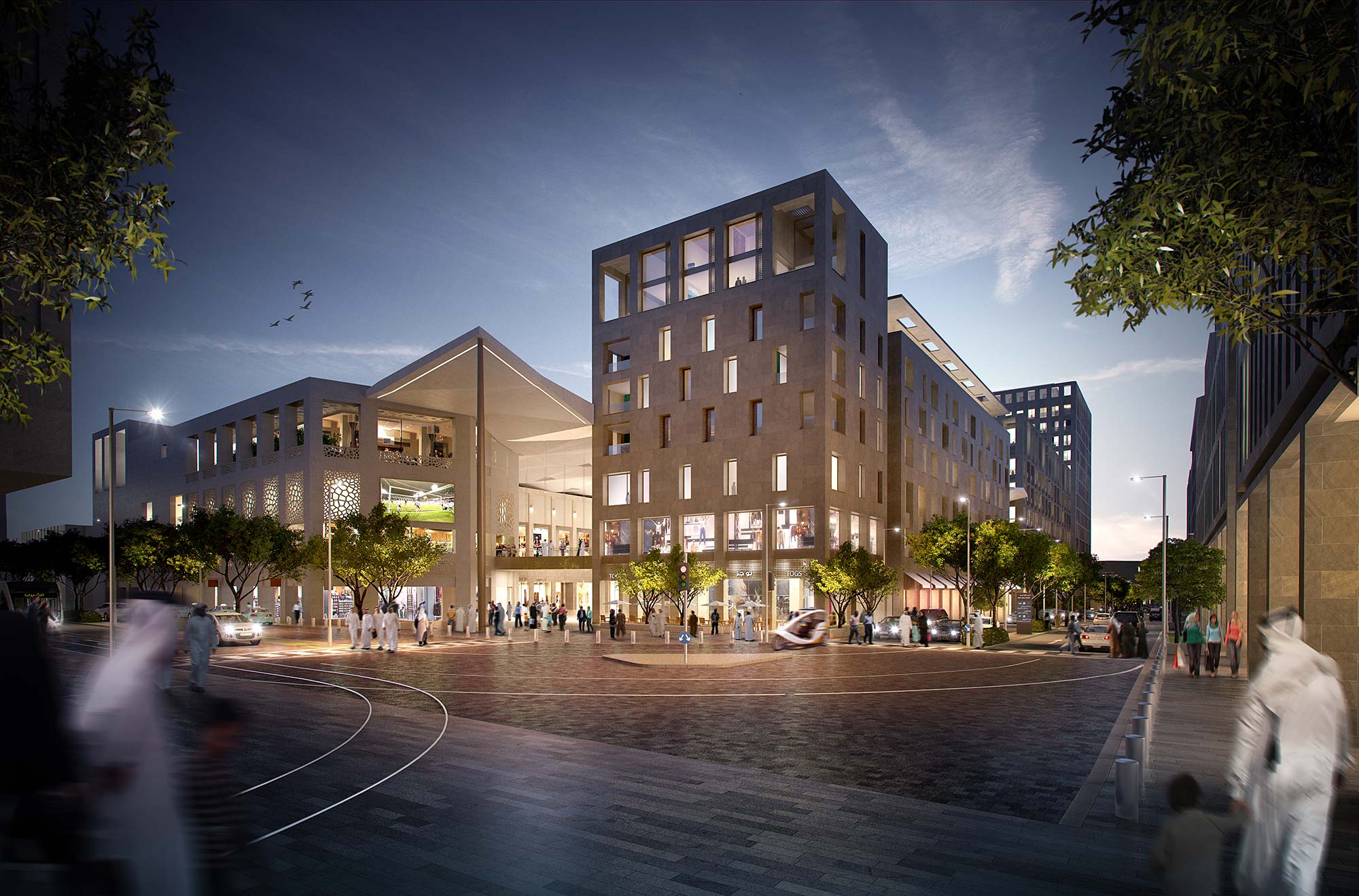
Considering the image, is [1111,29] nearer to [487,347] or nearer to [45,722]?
[45,722]

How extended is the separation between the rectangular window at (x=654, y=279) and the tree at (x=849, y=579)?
21833mm

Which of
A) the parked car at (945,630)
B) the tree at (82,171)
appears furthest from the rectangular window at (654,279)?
the tree at (82,171)

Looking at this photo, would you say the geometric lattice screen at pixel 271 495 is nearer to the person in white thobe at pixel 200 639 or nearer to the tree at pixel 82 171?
the person in white thobe at pixel 200 639

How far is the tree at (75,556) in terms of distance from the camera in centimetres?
5762

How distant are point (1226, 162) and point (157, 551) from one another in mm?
59048

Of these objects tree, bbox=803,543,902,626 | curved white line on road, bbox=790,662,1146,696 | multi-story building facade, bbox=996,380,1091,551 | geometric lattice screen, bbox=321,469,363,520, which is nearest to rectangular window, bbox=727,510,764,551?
tree, bbox=803,543,902,626

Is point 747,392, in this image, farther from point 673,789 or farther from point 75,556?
point 75,556

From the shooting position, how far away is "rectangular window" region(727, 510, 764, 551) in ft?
174

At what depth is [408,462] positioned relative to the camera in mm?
60125

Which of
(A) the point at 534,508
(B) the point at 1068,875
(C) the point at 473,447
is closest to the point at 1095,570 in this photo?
(A) the point at 534,508

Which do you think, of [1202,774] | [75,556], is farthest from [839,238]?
[75,556]

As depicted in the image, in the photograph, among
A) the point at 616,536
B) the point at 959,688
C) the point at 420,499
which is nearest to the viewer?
the point at 959,688

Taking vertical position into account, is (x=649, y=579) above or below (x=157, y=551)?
below

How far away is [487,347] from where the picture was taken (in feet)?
167
